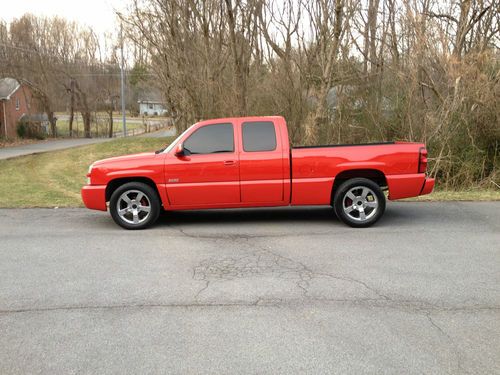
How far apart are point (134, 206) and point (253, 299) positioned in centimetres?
379

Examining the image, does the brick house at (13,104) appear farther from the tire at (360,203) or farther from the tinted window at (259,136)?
the tire at (360,203)

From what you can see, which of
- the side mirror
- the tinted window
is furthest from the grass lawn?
the tinted window

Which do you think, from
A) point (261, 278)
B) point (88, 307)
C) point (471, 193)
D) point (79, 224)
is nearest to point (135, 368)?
point (88, 307)

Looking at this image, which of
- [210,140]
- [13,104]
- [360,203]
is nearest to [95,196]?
[210,140]

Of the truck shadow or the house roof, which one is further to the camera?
the house roof

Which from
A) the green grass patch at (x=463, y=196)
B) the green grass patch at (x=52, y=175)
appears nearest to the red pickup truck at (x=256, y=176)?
the green grass patch at (x=463, y=196)

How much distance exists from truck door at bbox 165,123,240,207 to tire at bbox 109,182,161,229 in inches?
12.6

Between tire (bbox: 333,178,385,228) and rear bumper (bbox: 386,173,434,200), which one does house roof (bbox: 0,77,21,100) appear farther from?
rear bumper (bbox: 386,173,434,200)

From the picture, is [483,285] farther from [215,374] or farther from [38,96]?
[38,96]

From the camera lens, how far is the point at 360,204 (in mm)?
7641

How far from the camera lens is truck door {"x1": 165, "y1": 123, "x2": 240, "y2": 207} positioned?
7.64 m

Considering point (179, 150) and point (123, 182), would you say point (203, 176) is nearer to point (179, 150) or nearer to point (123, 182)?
point (179, 150)

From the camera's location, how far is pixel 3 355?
3.58 m

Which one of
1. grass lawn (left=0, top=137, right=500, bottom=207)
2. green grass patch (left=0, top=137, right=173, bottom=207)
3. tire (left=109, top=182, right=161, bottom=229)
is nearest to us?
tire (left=109, top=182, right=161, bottom=229)
